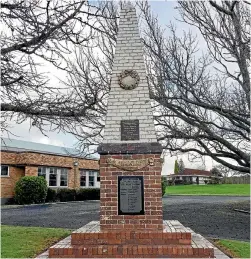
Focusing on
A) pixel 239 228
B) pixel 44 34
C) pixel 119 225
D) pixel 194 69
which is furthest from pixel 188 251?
pixel 194 69

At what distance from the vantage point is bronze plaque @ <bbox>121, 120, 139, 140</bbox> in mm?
7957

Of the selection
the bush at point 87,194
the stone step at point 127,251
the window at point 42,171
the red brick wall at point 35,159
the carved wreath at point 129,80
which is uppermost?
the carved wreath at point 129,80

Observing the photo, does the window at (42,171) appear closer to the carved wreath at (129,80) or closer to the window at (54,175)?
the window at (54,175)

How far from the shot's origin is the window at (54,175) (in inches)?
1017

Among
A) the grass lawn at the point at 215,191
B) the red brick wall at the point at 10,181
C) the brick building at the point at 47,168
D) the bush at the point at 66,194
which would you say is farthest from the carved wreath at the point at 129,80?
the grass lawn at the point at 215,191

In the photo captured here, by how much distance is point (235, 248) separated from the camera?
7.71 m

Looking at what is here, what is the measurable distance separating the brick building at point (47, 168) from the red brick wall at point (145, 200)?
40.3 feet

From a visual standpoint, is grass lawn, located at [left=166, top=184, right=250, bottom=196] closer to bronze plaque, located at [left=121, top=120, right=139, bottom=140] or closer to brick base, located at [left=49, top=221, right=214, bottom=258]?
bronze plaque, located at [left=121, top=120, right=139, bottom=140]

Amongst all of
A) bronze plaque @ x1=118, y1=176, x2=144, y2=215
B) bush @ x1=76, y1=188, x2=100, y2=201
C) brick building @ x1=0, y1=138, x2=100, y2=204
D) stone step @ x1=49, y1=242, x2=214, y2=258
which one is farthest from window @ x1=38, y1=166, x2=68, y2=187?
stone step @ x1=49, y1=242, x2=214, y2=258

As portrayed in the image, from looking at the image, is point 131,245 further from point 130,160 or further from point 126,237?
point 130,160

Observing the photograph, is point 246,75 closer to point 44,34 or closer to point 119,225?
point 119,225

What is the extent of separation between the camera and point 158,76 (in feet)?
43.3

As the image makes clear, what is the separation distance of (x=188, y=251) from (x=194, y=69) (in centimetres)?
841

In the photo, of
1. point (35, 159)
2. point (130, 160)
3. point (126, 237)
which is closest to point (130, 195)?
point (130, 160)
